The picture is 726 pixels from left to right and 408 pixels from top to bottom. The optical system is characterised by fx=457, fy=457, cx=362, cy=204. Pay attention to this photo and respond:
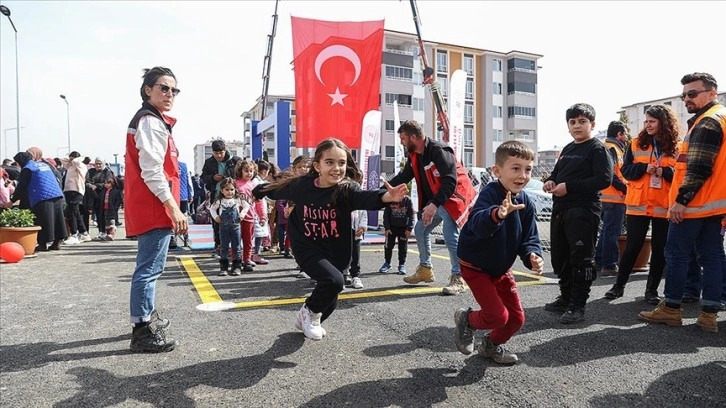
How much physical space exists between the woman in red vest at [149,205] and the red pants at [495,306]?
6.94ft

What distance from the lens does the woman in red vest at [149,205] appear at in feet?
10.6

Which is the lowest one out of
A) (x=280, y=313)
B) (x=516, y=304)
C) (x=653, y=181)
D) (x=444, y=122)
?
(x=280, y=313)

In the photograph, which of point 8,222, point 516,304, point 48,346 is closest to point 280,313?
point 48,346

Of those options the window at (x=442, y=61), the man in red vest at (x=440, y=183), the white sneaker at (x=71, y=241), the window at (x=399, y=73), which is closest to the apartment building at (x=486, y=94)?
the window at (x=442, y=61)

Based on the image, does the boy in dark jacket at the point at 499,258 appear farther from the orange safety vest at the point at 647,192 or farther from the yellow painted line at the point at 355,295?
the orange safety vest at the point at 647,192

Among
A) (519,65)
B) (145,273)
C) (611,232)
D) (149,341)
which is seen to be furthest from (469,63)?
(149,341)

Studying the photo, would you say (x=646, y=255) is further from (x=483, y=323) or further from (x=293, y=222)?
(x=293, y=222)

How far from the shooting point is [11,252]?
7.14 m

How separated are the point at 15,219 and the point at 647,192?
9.31 m

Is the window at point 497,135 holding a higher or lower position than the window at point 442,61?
lower

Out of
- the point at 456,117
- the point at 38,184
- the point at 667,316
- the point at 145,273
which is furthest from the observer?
the point at 456,117

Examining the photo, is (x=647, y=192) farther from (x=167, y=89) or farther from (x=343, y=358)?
(x=167, y=89)

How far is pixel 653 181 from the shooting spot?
15.3 feet

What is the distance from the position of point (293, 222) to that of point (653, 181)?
12.0ft
